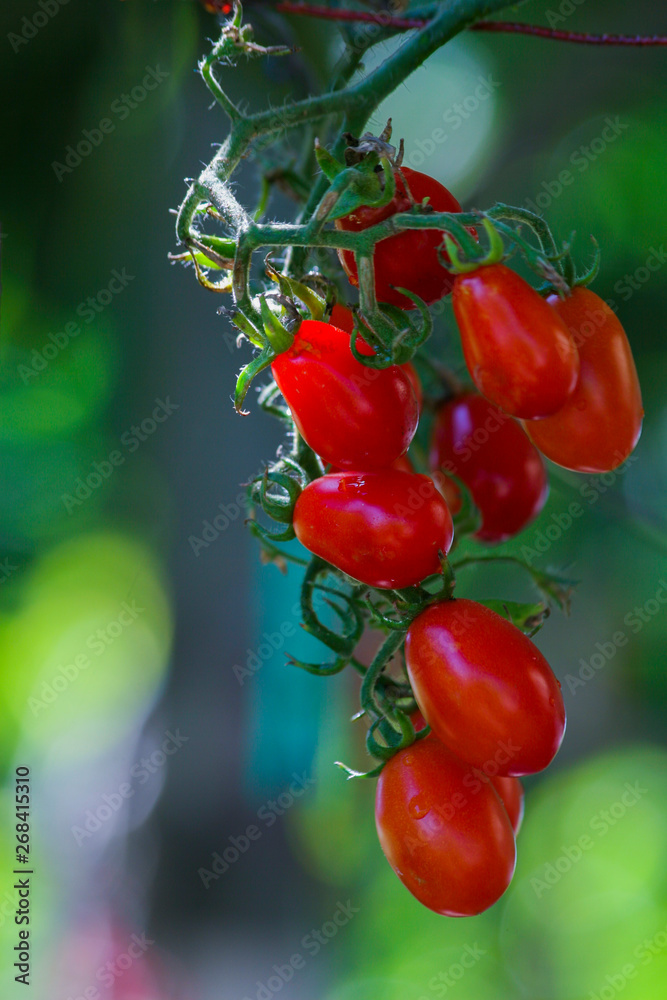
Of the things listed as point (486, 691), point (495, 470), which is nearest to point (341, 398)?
point (486, 691)

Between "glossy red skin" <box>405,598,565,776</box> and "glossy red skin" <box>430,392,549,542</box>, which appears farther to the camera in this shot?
"glossy red skin" <box>430,392,549,542</box>

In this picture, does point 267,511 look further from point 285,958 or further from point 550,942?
point 550,942

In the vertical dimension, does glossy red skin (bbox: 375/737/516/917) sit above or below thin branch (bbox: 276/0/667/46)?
below

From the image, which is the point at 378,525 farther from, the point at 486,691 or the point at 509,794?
the point at 509,794

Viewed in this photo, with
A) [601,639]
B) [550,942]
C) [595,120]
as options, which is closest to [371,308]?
[595,120]

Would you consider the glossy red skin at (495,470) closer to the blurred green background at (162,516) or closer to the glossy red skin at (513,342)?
the blurred green background at (162,516)

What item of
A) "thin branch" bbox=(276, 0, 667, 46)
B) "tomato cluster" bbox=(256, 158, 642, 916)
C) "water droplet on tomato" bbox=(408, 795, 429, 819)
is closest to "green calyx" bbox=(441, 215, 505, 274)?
"tomato cluster" bbox=(256, 158, 642, 916)

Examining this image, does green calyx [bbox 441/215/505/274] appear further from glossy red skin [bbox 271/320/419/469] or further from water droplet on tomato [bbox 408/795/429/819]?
water droplet on tomato [bbox 408/795/429/819]
